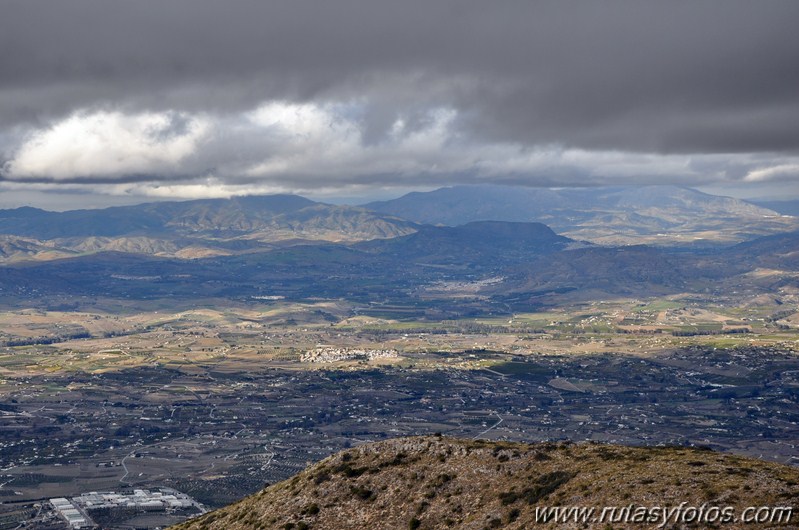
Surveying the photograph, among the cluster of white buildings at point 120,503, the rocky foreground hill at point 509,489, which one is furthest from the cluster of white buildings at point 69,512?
the rocky foreground hill at point 509,489

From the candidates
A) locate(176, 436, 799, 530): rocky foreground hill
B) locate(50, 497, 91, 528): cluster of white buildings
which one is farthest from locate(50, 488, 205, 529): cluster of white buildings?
locate(176, 436, 799, 530): rocky foreground hill

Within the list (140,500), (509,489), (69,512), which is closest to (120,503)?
(140,500)

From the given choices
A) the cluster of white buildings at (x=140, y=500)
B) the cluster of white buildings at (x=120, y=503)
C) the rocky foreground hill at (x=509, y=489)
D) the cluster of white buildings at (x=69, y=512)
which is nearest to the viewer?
the rocky foreground hill at (x=509, y=489)

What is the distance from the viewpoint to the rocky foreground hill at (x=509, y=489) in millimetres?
53844

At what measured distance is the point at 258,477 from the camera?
175750mm

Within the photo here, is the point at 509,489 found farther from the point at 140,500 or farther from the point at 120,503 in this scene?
the point at 120,503

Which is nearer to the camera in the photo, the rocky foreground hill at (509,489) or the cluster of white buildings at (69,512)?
the rocky foreground hill at (509,489)

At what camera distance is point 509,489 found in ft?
220

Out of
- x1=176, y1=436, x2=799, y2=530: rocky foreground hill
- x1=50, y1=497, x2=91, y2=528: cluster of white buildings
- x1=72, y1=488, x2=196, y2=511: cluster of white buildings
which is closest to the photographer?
x1=176, y1=436, x2=799, y2=530: rocky foreground hill

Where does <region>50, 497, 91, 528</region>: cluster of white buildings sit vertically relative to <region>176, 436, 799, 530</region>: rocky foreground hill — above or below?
below

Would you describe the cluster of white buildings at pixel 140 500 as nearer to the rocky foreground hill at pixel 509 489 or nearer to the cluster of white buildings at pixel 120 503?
the cluster of white buildings at pixel 120 503

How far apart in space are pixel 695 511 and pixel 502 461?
830 inches

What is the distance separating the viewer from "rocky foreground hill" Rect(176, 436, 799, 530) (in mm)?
53844

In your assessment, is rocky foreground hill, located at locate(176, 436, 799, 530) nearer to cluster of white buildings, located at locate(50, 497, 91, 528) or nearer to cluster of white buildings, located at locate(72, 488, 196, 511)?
cluster of white buildings, located at locate(50, 497, 91, 528)
